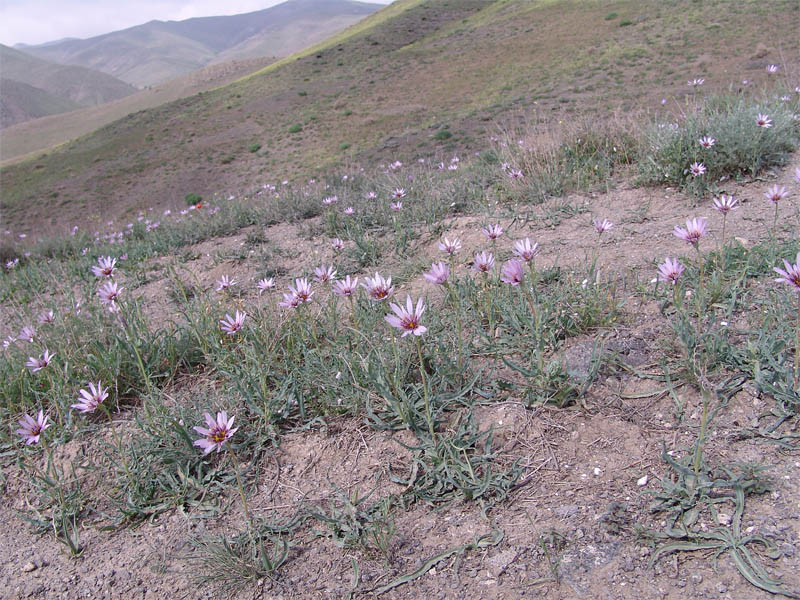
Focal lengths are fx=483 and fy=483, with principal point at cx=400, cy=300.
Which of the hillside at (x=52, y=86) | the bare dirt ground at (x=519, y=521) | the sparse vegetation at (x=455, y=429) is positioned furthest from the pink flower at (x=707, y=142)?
the hillside at (x=52, y=86)

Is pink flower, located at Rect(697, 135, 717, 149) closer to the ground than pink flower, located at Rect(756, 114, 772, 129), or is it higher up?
closer to the ground

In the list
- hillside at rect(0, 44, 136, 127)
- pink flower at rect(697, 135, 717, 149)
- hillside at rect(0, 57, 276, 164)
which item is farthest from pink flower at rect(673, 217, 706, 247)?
hillside at rect(0, 44, 136, 127)

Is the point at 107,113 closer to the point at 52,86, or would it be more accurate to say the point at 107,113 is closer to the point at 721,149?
the point at 721,149

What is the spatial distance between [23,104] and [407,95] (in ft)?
326

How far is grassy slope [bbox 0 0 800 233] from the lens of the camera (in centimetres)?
1738

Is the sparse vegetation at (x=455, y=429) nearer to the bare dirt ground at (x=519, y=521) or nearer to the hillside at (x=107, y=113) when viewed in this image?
the bare dirt ground at (x=519, y=521)

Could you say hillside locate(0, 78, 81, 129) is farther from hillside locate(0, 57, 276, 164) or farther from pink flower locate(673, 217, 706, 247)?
pink flower locate(673, 217, 706, 247)

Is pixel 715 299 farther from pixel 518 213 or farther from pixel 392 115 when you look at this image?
pixel 392 115

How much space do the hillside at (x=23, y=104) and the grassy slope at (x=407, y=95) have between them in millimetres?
71444

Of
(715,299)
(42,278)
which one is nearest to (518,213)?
(715,299)

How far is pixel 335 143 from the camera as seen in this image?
20781 mm

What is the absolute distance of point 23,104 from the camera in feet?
297

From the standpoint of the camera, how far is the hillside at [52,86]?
93875 mm

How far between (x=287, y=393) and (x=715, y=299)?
206cm
